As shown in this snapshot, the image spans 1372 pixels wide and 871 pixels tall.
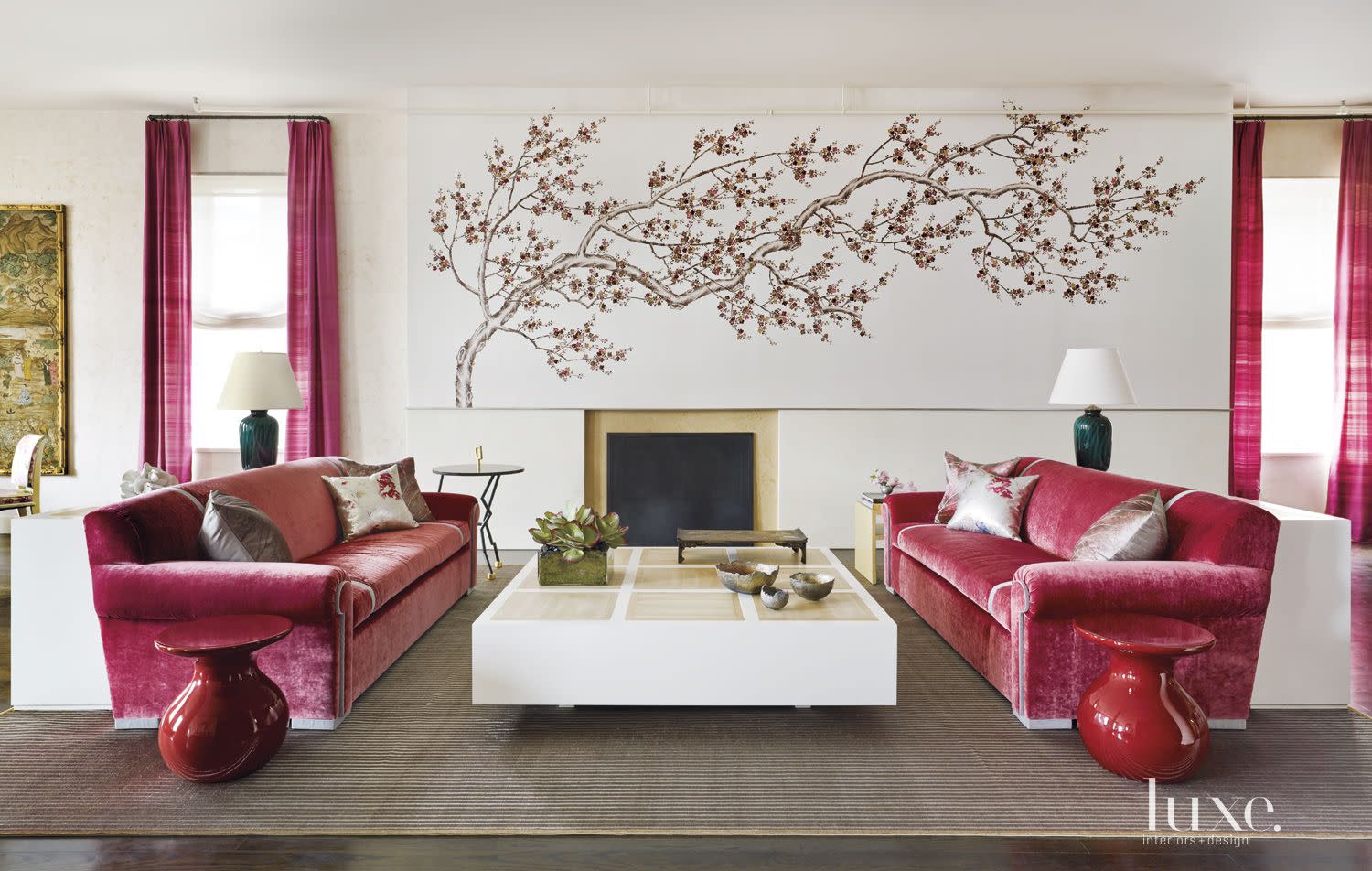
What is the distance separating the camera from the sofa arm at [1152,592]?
2.64 metres

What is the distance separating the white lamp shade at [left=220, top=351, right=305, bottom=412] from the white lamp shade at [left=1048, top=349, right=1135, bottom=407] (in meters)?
3.81

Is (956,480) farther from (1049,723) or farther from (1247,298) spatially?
(1247,298)

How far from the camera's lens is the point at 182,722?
229 centimetres

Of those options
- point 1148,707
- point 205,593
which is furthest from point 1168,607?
point 205,593

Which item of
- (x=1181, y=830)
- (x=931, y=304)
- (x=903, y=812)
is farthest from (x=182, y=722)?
(x=931, y=304)

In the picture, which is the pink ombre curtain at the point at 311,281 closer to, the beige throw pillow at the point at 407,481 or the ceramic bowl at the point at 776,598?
the beige throw pillow at the point at 407,481

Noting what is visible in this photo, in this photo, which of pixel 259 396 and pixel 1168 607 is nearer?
pixel 1168 607

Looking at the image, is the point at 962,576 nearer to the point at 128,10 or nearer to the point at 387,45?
the point at 387,45

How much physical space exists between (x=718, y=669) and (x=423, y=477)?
387 centimetres

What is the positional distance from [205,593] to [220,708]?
444 millimetres

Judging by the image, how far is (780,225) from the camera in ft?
19.2

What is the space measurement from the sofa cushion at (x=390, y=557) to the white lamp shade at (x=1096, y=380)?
3184 mm

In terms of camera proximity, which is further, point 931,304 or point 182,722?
point 931,304

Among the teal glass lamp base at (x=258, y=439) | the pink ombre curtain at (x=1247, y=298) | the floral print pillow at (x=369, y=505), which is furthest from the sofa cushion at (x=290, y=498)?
the pink ombre curtain at (x=1247, y=298)
